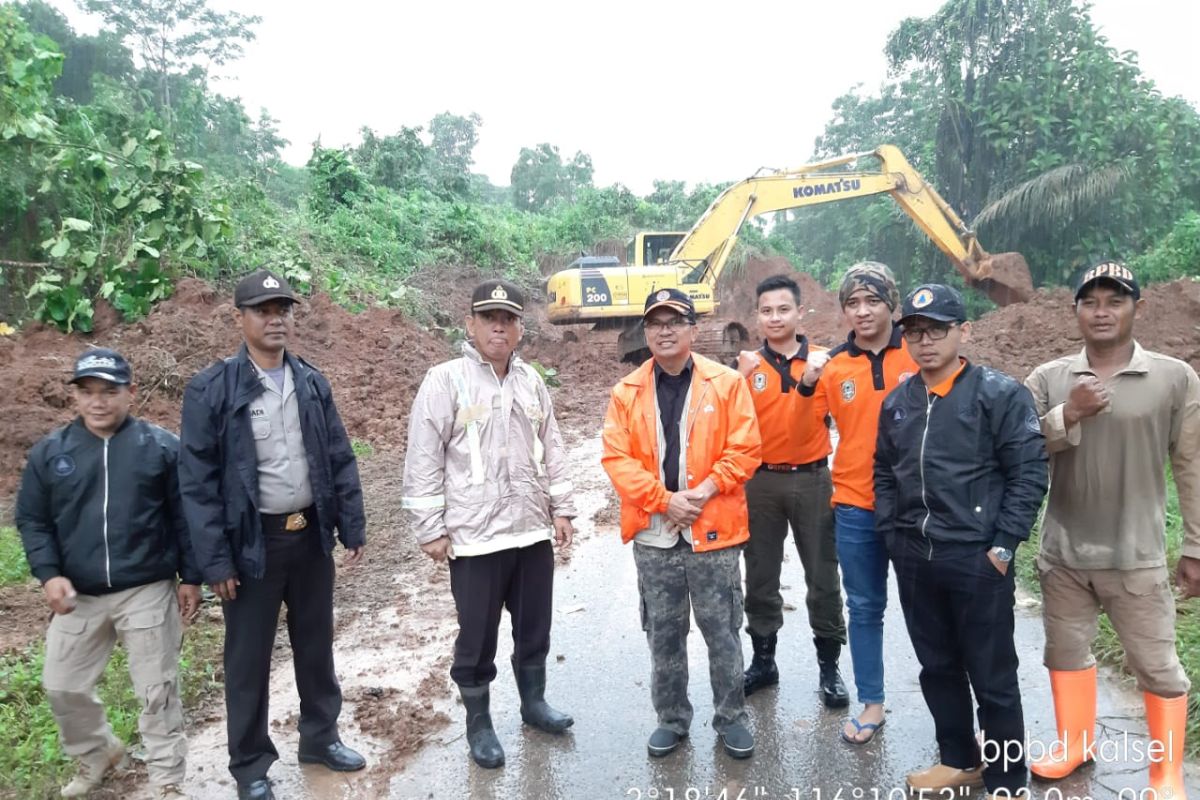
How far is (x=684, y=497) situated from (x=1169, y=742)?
192 cm

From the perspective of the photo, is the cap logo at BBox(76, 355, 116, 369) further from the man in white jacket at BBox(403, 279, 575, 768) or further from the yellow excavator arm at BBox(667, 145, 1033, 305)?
the yellow excavator arm at BBox(667, 145, 1033, 305)

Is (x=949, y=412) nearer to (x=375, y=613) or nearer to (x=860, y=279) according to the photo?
(x=860, y=279)

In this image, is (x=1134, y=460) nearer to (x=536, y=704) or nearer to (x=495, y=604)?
(x=495, y=604)

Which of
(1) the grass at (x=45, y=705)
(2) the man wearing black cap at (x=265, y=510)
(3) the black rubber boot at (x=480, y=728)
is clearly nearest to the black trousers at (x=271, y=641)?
(2) the man wearing black cap at (x=265, y=510)

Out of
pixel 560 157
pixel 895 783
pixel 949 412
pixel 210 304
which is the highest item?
pixel 560 157

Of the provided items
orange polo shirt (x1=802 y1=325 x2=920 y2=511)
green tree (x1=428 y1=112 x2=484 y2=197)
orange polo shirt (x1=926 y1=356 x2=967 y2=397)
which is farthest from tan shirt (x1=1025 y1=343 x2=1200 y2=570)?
green tree (x1=428 y1=112 x2=484 y2=197)

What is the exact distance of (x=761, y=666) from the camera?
3.93 meters

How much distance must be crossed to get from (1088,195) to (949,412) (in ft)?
61.5

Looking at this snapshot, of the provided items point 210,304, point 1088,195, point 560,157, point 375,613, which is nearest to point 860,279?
point 375,613

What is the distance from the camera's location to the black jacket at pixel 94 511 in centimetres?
298

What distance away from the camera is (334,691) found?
3.45 metres

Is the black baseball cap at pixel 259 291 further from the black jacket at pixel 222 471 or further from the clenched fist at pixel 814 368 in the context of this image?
the clenched fist at pixel 814 368

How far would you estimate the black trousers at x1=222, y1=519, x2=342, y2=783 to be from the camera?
10.2 feet

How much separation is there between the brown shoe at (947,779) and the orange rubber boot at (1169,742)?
23.3 inches
